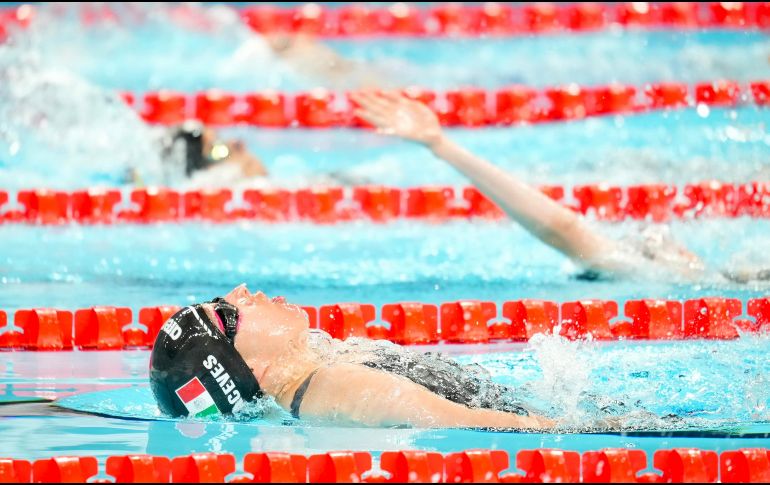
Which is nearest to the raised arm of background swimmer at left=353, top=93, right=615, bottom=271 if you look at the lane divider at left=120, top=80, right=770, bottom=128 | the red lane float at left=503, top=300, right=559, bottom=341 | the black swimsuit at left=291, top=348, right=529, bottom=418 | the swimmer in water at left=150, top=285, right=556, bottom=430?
the red lane float at left=503, top=300, right=559, bottom=341

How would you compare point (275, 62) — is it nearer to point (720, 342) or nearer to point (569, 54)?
point (569, 54)

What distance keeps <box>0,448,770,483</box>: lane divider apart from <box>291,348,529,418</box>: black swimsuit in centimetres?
31

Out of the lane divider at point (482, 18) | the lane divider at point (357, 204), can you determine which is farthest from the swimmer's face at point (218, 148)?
the lane divider at point (482, 18)

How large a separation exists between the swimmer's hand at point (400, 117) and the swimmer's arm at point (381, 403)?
1760 millimetres

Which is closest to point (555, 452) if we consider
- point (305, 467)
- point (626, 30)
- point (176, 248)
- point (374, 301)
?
point (305, 467)

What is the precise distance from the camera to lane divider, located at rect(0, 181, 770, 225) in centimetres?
624

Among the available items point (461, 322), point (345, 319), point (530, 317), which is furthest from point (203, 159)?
point (530, 317)

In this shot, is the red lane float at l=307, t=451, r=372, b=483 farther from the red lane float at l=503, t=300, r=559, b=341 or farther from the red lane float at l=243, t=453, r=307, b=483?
the red lane float at l=503, t=300, r=559, b=341

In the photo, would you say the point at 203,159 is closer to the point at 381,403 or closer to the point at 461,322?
the point at 461,322

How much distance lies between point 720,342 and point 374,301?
1.45m

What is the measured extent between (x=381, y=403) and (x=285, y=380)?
262mm

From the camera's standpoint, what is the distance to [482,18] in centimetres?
894

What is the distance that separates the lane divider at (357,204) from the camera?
246 inches

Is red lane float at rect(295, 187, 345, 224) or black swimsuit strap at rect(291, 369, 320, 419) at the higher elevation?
red lane float at rect(295, 187, 345, 224)
